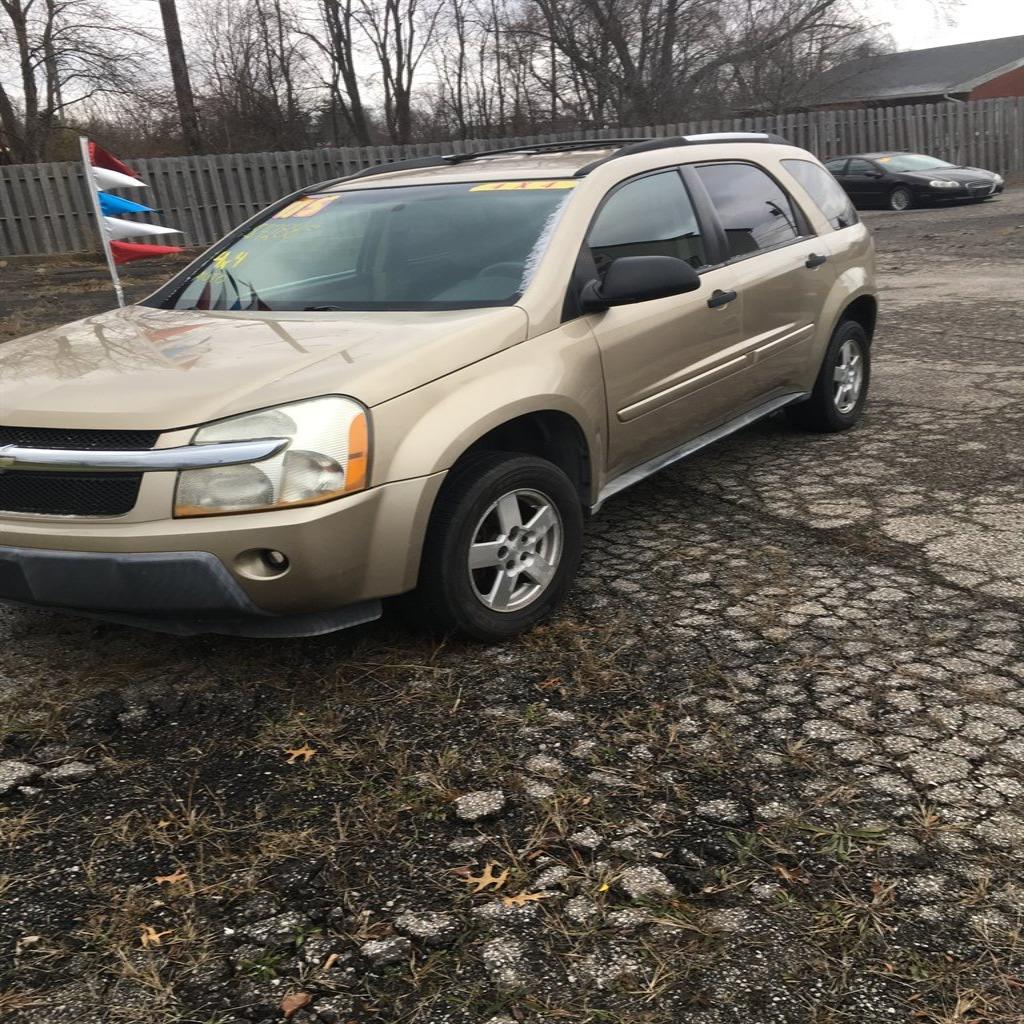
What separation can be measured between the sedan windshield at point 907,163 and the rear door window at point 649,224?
64.1 ft

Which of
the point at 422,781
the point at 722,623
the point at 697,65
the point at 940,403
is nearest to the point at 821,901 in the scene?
the point at 422,781

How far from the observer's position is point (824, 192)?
18.3 feet

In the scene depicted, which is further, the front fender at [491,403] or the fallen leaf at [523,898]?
the front fender at [491,403]

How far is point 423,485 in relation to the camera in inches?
118

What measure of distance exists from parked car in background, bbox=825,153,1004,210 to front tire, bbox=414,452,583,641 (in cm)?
2020

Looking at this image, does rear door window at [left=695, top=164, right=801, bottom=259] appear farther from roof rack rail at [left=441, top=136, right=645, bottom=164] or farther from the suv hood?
the suv hood

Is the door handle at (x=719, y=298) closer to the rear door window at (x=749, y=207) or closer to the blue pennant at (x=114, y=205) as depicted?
the rear door window at (x=749, y=207)

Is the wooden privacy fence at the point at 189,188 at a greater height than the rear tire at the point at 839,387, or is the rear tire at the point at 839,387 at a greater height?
the wooden privacy fence at the point at 189,188

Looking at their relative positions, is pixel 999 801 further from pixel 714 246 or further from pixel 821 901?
pixel 714 246

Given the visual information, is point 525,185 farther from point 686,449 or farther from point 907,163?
point 907,163

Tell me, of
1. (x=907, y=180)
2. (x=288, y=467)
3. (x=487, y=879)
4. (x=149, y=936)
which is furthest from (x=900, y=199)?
(x=149, y=936)

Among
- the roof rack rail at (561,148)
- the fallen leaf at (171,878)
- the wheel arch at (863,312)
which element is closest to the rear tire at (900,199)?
the wheel arch at (863,312)

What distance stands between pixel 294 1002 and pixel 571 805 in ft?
2.75

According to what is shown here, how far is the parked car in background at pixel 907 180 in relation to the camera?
2122cm
